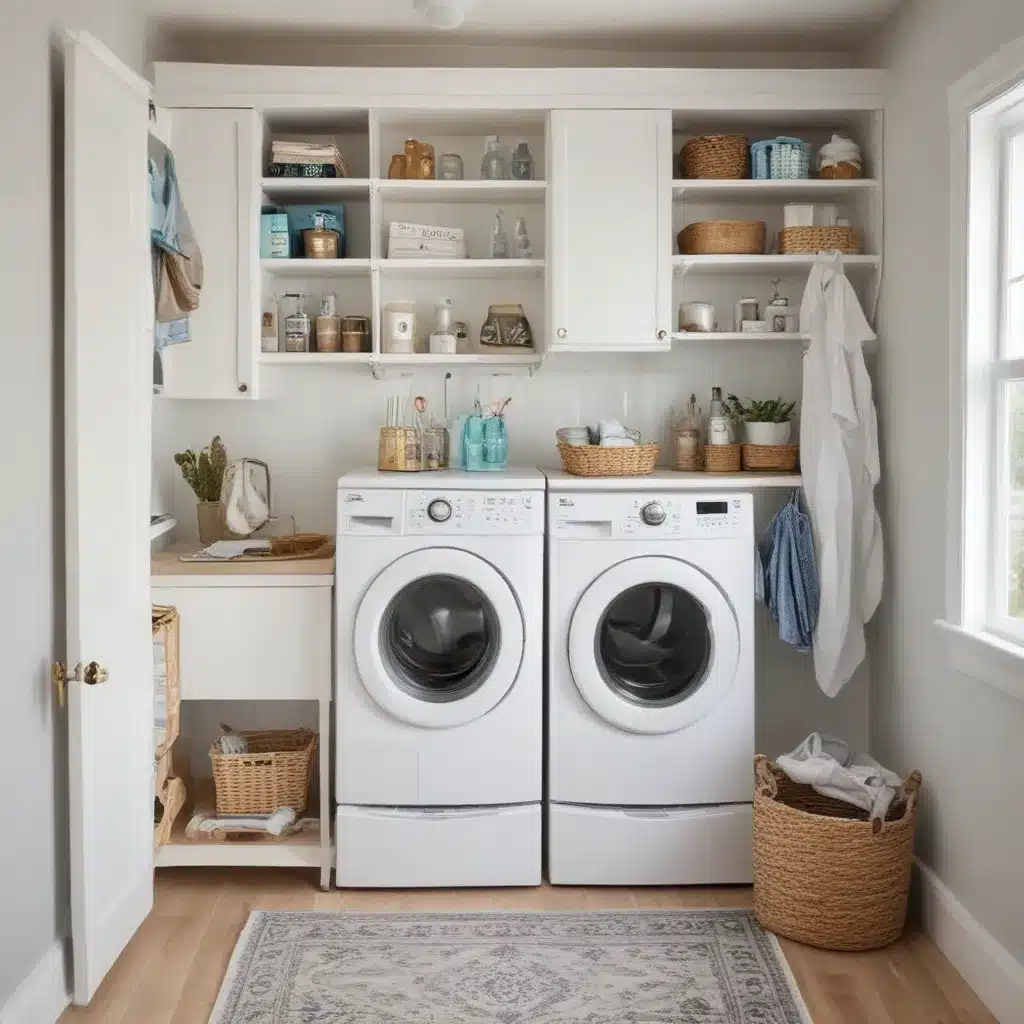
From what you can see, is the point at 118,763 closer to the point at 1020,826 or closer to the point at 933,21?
the point at 1020,826

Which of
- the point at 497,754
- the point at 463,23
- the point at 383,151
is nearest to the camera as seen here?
the point at 497,754

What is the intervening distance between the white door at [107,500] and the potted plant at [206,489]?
0.67m

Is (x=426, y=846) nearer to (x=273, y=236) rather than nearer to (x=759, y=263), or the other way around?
(x=273, y=236)

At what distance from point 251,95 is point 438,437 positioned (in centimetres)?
113

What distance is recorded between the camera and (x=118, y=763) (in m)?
2.57

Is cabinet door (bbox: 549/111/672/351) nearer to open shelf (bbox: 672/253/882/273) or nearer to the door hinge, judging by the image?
open shelf (bbox: 672/253/882/273)

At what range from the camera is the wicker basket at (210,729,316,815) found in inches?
126

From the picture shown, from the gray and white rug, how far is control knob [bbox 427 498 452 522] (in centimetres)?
105

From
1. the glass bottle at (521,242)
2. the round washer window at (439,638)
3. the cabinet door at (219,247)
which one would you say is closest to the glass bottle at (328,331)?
the cabinet door at (219,247)

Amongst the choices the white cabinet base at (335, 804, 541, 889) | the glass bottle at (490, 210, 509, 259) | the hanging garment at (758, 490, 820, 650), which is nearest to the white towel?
the hanging garment at (758, 490, 820, 650)

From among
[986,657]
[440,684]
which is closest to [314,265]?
[440,684]

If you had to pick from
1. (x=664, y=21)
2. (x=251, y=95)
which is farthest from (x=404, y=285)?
(x=664, y=21)

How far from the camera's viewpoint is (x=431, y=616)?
316 centimetres

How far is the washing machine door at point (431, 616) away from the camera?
3049 mm
